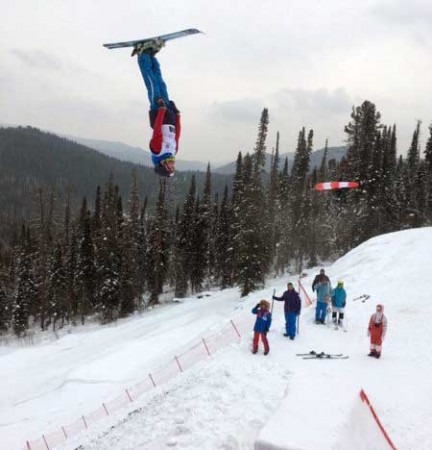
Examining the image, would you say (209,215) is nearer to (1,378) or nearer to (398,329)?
(1,378)

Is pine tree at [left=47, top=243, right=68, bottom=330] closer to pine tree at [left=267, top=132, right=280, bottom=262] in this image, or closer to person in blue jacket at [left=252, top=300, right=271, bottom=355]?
pine tree at [left=267, top=132, right=280, bottom=262]

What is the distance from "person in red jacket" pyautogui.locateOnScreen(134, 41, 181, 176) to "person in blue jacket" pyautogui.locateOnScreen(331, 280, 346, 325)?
961 centimetres

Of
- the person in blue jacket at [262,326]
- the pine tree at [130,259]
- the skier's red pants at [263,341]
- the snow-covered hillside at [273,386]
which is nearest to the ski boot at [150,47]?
the snow-covered hillside at [273,386]

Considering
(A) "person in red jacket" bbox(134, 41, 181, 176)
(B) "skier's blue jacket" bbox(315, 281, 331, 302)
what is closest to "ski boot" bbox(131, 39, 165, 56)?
(A) "person in red jacket" bbox(134, 41, 181, 176)

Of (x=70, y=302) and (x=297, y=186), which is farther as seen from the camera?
(x=297, y=186)

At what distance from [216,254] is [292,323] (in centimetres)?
4623

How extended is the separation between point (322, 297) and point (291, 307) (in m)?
2.45

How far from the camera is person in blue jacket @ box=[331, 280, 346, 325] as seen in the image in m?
16.7

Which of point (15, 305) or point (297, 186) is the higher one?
point (297, 186)

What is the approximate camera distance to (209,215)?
199 feet

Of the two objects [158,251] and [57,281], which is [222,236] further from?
[57,281]

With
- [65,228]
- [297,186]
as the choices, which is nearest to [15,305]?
[65,228]

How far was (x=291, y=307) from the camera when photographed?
1512cm

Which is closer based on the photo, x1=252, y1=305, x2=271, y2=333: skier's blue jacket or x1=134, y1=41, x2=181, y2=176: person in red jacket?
x1=134, y1=41, x2=181, y2=176: person in red jacket
